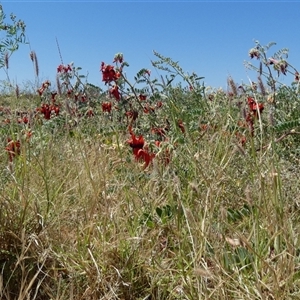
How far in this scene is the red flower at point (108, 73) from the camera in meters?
3.21

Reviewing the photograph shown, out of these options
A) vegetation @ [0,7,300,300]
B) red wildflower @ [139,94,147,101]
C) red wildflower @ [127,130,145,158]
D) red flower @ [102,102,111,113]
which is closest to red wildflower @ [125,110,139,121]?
red wildflower @ [139,94,147,101]

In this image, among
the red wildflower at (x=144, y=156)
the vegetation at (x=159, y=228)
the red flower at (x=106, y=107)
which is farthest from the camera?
the red flower at (x=106, y=107)

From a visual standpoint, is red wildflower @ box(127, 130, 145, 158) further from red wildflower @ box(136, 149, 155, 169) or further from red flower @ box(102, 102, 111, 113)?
red flower @ box(102, 102, 111, 113)

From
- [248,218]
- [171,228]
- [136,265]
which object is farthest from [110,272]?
[248,218]

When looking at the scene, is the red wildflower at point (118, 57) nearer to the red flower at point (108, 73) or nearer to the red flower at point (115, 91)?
the red flower at point (108, 73)

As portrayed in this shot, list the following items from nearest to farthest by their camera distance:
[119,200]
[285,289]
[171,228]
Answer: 1. [285,289]
2. [171,228]
3. [119,200]

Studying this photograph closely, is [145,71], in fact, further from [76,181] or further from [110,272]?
[110,272]

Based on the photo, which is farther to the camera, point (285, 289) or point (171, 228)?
point (171, 228)

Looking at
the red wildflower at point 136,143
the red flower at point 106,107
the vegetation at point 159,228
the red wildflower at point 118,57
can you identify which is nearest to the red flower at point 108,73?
the red wildflower at point 118,57

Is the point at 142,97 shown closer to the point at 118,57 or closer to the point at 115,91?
the point at 115,91

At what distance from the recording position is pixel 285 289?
53.1 inches

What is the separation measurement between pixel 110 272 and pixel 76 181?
672 mm

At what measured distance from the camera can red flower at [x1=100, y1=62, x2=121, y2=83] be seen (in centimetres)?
321

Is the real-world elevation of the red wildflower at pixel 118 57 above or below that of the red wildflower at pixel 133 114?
above
